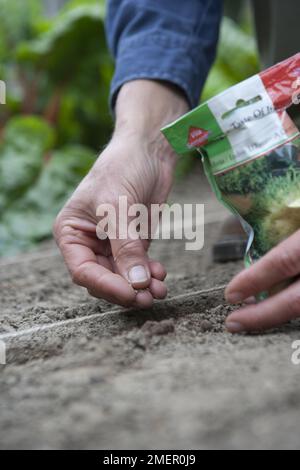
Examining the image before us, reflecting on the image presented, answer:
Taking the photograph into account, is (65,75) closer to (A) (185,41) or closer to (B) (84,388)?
(A) (185,41)

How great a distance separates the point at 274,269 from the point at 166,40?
2.18ft

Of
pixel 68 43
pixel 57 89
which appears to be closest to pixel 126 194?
pixel 68 43

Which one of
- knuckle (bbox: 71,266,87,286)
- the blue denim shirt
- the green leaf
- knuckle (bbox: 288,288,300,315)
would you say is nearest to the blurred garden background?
the green leaf

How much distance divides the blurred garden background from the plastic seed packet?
1.59m

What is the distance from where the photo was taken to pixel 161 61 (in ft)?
3.83

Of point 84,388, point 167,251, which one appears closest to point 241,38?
point 167,251

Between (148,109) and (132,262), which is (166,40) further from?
(132,262)

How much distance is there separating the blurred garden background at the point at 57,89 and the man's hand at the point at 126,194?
1259mm

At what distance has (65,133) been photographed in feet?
10.0

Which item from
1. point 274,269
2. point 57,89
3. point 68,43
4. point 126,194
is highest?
point 68,43

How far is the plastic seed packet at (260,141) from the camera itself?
78 cm

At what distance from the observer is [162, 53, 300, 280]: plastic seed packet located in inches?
30.7

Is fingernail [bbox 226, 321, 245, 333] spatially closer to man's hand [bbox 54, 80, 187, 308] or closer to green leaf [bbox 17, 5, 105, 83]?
man's hand [bbox 54, 80, 187, 308]

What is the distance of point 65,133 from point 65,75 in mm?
288
